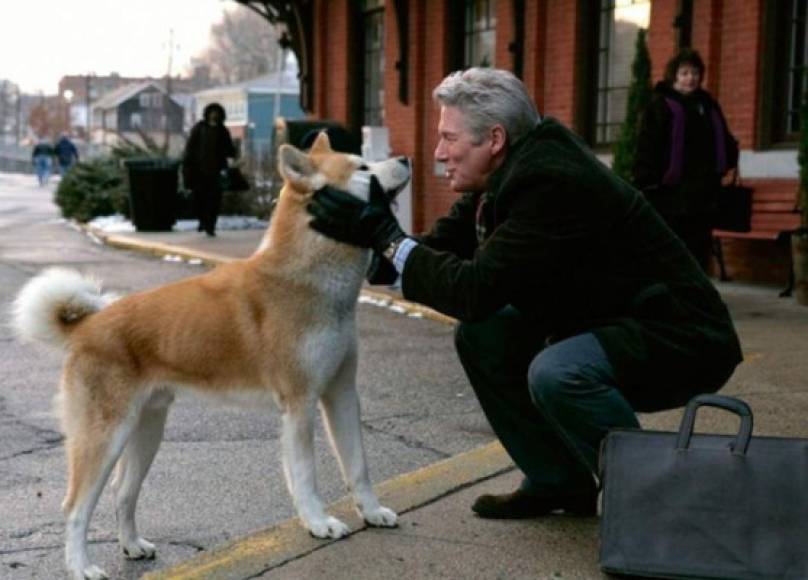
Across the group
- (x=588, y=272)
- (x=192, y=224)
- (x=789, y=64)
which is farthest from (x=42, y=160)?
(x=588, y=272)

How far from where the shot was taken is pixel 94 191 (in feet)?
73.2

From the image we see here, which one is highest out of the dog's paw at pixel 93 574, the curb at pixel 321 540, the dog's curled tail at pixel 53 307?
the dog's curled tail at pixel 53 307

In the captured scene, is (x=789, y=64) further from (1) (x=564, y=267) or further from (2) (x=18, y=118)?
(2) (x=18, y=118)

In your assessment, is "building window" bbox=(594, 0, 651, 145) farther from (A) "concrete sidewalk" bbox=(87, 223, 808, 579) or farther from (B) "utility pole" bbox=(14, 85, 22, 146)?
(B) "utility pole" bbox=(14, 85, 22, 146)

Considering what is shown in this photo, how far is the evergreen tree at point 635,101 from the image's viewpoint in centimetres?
1114

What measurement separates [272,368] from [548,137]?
1.19m

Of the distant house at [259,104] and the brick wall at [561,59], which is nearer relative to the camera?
the brick wall at [561,59]

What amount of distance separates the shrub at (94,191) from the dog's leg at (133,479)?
17810 millimetres

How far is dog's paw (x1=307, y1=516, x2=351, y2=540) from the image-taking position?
154 inches

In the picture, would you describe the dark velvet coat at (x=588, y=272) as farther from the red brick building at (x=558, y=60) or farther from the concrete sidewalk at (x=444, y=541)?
the red brick building at (x=558, y=60)

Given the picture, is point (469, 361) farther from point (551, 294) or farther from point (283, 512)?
point (283, 512)

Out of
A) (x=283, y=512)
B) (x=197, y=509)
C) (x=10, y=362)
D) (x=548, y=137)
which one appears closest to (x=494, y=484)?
(x=283, y=512)

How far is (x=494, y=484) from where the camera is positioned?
4.56 meters

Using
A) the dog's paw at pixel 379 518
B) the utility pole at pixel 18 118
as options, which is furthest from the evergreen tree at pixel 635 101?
the utility pole at pixel 18 118
